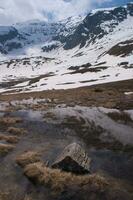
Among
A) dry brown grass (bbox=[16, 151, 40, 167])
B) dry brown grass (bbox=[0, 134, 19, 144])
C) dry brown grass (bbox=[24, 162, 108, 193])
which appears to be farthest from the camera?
dry brown grass (bbox=[0, 134, 19, 144])

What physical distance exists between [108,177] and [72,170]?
258 cm

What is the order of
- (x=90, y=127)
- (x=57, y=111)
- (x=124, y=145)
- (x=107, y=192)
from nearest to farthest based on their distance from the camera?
(x=107, y=192) < (x=124, y=145) < (x=90, y=127) < (x=57, y=111)

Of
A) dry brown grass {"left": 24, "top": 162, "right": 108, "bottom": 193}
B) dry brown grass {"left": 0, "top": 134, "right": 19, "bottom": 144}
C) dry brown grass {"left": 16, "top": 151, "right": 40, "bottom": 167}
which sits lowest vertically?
dry brown grass {"left": 24, "top": 162, "right": 108, "bottom": 193}

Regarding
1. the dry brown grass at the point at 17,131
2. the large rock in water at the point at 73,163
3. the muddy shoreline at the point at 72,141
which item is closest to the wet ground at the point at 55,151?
the muddy shoreline at the point at 72,141

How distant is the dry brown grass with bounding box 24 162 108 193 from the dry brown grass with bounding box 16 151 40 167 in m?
2.21

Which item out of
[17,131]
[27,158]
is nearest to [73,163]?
[27,158]

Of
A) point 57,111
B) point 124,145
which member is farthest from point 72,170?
point 57,111

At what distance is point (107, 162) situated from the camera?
2498cm

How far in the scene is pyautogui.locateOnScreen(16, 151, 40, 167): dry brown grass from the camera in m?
25.6

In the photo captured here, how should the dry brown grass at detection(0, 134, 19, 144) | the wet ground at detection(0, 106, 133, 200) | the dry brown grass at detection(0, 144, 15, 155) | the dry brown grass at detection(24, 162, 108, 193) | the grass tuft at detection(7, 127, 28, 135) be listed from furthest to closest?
the grass tuft at detection(7, 127, 28, 135)
the dry brown grass at detection(0, 134, 19, 144)
the dry brown grass at detection(0, 144, 15, 155)
the wet ground at detection(0, 106, 133, 200)
the dry brown grass at detection(24, 162, 108, 193)

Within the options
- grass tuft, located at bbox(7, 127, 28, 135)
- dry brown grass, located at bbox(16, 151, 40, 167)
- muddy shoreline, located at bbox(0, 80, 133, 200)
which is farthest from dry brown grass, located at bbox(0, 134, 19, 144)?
dry brown grass, located at bbox(16, 151, 40, 167)

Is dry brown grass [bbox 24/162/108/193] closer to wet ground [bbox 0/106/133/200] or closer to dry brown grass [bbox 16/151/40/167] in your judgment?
wet ground [bbox 0/106/133/200]

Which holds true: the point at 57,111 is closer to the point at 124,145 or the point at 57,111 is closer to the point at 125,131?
the point at 125,131

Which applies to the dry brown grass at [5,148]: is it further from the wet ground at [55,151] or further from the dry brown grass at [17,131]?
the dry brown grass at [17,131]
